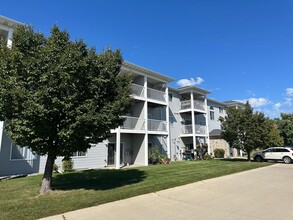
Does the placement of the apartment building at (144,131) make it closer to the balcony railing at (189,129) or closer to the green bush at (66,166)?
the balcony railing at (189,129)

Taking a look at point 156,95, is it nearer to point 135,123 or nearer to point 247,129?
point 135,123

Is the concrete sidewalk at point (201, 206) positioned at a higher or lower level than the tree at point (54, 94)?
lower

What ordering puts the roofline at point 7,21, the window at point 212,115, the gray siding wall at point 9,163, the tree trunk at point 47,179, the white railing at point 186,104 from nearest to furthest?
1. the tree trunk at point 47,179
2. the roofline at point 7,21
3. the gray siding wall at point 9,163
4. the white railing at point 186,104
5. the window at point 212,115

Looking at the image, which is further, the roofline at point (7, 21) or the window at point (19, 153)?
the window at point (19, 153)

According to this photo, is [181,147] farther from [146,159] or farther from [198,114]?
[146,159]

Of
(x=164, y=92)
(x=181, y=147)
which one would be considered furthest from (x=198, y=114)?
(x=164, y=92)

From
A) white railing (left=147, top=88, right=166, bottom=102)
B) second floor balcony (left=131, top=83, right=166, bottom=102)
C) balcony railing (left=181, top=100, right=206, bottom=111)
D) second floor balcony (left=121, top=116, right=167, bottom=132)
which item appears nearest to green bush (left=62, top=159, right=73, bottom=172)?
second floor balcony (left=121, top=116, right=167, bottom=132)

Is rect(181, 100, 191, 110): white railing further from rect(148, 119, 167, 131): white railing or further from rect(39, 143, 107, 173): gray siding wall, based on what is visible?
rect(39, 143, 107, 173): gray siding wall

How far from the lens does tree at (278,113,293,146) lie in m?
39.8

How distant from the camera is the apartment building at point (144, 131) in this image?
1479 cm

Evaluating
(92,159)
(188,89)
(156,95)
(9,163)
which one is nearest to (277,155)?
(188,89)

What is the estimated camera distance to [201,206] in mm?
6895

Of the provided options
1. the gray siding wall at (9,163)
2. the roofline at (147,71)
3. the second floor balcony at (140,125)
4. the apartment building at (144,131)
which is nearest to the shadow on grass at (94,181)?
the apartment building at (144,131)

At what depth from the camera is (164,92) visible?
2491 cm
